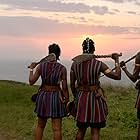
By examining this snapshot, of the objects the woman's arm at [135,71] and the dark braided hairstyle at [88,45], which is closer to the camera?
the dark braided hairstyle at [88,45]

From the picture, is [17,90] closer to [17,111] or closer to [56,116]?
[17,111]

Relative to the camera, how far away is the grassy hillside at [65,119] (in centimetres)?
1198

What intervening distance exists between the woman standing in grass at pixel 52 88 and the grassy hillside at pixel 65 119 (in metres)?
2.03

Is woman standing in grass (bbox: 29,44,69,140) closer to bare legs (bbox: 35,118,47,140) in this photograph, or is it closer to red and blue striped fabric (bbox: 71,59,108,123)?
bare legs (bbox: 35,118,47,140)

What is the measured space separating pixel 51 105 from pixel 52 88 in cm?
31

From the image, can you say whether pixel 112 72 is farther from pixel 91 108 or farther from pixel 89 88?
pixel 91 108

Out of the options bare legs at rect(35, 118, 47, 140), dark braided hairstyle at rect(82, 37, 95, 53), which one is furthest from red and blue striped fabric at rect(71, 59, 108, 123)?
bare legs at rect(35, 118, 47, 140)

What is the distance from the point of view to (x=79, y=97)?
920 cm

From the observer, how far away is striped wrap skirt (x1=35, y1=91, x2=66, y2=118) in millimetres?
9539

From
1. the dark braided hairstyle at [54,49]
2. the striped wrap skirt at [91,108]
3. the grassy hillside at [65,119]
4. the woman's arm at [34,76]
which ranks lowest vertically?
the grassy hillside at [65,119]

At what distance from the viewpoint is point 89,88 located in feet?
29.9

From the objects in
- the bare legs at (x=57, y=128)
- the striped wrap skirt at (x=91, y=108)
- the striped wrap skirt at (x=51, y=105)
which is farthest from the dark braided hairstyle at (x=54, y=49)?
the bare legs at (x=57, y=128)

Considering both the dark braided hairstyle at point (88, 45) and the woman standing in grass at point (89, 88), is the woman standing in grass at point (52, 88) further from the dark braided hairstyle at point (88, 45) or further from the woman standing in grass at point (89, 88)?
the dark braided hairstyle at point (88, 45)

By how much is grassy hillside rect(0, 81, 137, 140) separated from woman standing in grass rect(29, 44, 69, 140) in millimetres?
2029
